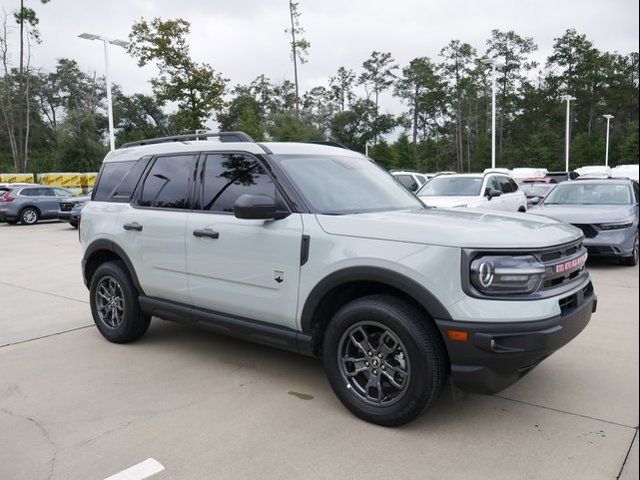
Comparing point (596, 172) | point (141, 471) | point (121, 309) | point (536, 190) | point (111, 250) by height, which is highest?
point (596, 172)

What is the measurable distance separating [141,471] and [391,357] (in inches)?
62.9

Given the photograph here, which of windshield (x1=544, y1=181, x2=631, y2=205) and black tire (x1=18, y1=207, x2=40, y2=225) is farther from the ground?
windshield (x1=544, y1=181, x2=631, y2=205)

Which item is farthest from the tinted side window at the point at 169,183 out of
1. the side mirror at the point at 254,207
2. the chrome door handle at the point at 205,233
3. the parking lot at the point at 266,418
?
the parking lot at the point at 266,418

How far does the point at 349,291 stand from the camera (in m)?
3.77

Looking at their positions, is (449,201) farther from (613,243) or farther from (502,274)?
(502,274)

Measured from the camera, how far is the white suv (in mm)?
3176

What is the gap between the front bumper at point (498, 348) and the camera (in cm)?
309

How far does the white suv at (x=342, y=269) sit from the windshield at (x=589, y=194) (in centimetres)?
693

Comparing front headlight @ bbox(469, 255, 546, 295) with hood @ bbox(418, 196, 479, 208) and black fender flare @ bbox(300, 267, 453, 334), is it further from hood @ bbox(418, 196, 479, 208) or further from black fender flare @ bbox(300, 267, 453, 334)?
hood @ bbox(418, 196, 479, 208)

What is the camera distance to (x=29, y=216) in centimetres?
2136

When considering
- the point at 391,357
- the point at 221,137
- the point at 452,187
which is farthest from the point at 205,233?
the point at 452,187

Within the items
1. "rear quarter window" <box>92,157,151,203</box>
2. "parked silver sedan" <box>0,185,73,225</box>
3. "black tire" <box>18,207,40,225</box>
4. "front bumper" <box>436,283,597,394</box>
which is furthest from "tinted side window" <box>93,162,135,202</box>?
"black tire" <box>18,207,40,225</box>

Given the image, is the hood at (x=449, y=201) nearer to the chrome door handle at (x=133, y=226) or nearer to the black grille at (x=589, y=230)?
the black grille at (x=589, y=230)

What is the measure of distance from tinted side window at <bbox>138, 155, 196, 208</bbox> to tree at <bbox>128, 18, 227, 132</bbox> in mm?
29776
